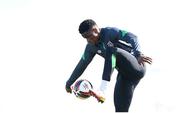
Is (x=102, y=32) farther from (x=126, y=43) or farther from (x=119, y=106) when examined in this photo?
(x=119, y=106)

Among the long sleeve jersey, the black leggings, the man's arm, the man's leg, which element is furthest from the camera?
the man's arm

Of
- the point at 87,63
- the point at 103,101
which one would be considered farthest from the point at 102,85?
the point at 87,63

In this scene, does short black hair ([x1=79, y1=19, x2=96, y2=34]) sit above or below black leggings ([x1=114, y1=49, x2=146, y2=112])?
above

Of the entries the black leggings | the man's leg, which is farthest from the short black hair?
the man's leg

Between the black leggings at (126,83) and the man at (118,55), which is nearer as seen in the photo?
the man at (118,55)

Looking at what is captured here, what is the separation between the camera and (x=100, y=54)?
50.5ft

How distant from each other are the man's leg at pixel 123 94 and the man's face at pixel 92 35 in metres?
1.04

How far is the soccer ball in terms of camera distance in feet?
49.1

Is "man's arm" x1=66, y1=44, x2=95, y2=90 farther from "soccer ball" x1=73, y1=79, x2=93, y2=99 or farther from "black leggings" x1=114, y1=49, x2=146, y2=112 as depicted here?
"black leggings" x1=114, y1=49, x2=146, y2=112

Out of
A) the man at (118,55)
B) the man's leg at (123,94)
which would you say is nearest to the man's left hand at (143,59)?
the man at (118,55)

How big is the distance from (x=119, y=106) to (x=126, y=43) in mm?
1385

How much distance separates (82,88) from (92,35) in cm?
112

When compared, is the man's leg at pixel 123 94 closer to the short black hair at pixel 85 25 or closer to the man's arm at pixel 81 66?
the man's arm at pixel 81 66

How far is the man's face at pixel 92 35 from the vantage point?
49.5ft
